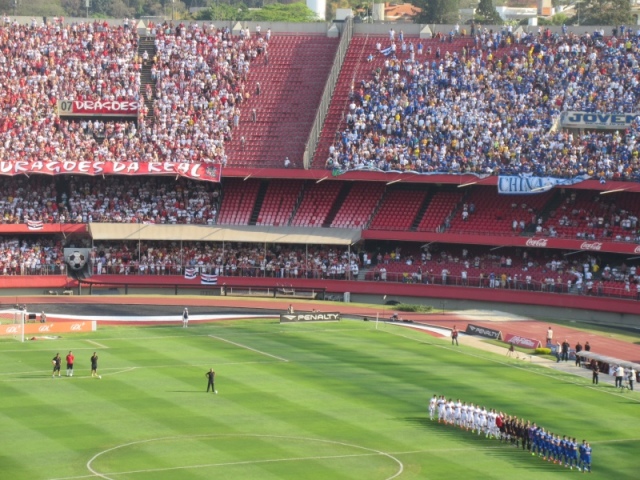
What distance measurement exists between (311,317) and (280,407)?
874 inches

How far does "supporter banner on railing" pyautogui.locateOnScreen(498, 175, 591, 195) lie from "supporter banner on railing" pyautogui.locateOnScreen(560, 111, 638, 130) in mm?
6713

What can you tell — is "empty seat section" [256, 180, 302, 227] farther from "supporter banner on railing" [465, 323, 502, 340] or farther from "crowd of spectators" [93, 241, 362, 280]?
"supporter banner on railing" [465, 323, 502, 340]

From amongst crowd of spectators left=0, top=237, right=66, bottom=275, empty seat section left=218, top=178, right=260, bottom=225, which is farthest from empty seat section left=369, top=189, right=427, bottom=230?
crowd of spectators left=0, top=237, right=66, bottom=275

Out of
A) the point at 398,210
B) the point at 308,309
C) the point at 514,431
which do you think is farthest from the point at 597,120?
the point at 514,431

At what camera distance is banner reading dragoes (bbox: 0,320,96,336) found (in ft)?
233

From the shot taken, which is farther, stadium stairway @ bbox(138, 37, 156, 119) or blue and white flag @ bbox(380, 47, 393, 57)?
blue and white flag @ bbox(380, 47, 393, 57)

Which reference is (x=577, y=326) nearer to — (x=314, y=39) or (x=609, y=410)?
(x=609, y=410)

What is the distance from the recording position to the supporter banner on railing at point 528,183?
3258 inches

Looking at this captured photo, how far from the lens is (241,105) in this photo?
95.6 m

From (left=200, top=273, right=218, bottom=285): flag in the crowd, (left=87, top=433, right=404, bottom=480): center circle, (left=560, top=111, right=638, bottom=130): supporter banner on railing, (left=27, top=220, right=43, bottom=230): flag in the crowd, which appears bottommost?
(left=87, top=433, right=404, bottom=480): center circle

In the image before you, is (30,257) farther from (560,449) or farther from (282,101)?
(560,449)

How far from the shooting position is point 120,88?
9556 cm

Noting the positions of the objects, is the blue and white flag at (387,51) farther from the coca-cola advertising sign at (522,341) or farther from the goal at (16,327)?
the goal at (16,327)

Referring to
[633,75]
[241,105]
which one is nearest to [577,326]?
[633,75]
